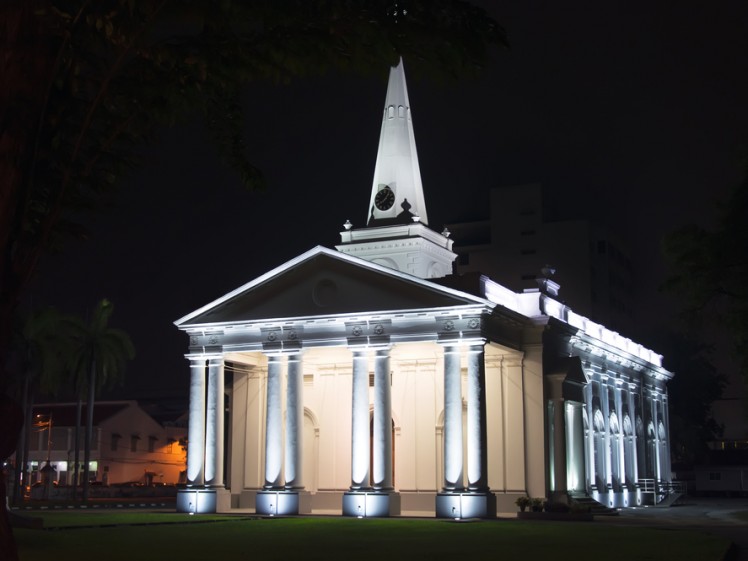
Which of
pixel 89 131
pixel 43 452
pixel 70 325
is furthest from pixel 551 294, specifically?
pixel 43 452

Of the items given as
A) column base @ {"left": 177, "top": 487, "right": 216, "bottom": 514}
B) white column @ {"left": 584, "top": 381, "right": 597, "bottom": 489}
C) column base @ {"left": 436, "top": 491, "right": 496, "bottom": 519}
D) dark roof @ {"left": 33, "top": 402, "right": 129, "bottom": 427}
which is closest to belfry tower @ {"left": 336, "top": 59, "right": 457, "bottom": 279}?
white column @ {"left": 584, "top": 381, "right": 597, "bottom": 489}

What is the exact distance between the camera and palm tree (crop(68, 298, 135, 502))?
62406 mm

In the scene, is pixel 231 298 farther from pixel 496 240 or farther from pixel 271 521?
pixel 496 240

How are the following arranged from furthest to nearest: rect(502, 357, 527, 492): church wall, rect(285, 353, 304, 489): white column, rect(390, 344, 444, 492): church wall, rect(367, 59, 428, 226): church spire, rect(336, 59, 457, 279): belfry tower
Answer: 1. rect(367, 59, 428, 226): church spire
2. rect(336, 59, 457, 279): belfry tower
3. rect(390, 344, 444, 492): church wall
4. rect(502, 357, 527, 492): church wall
5. rect(285, 353, 304, 489): white column

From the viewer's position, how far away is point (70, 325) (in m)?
62.1

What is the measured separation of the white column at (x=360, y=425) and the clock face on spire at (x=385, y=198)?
11.3 meters

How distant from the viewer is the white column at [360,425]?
40125 millimetres

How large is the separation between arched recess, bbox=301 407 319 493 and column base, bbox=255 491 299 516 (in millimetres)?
6236

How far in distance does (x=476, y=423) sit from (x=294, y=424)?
732 cm

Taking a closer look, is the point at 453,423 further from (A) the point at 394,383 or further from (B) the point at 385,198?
(B) the point at 385,198

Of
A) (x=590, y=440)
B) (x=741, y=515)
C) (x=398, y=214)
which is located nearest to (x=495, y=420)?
(x=590, y=440)

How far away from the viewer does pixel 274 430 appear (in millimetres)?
42125

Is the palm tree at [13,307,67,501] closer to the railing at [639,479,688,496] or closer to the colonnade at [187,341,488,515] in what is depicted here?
the colonnade at [187,341,488,515]

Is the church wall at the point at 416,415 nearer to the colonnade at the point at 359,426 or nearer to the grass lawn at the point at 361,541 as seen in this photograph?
the colonnade at the point at 359,426
